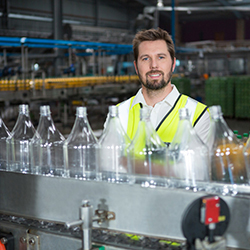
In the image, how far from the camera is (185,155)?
1.04m

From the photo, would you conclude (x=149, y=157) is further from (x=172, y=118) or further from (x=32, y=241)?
(x=172, y=118)

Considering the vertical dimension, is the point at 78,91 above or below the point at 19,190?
above

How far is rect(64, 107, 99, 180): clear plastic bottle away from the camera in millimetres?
1134

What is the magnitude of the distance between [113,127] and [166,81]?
71 cm

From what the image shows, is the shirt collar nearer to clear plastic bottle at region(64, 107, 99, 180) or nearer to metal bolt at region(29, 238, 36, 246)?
clear plastic bottle at region(64, 107, 99, 180)

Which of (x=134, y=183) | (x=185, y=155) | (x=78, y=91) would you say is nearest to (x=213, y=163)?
(x=185, y=155)

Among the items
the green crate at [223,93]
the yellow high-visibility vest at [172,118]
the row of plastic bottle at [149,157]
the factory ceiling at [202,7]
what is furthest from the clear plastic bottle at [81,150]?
the factory ceiling at [202,7]

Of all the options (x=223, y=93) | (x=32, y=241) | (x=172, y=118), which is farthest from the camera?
(x=223, y=93)

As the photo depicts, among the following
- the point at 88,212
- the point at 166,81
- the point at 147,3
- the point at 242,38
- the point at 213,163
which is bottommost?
the point at 88,212

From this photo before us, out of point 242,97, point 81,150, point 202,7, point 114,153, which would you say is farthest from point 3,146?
point 202,7

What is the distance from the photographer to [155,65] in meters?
1.76

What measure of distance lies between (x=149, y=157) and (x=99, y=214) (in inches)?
8.8

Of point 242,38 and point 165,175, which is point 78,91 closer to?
point 165,175

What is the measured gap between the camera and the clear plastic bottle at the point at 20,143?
131 cm
